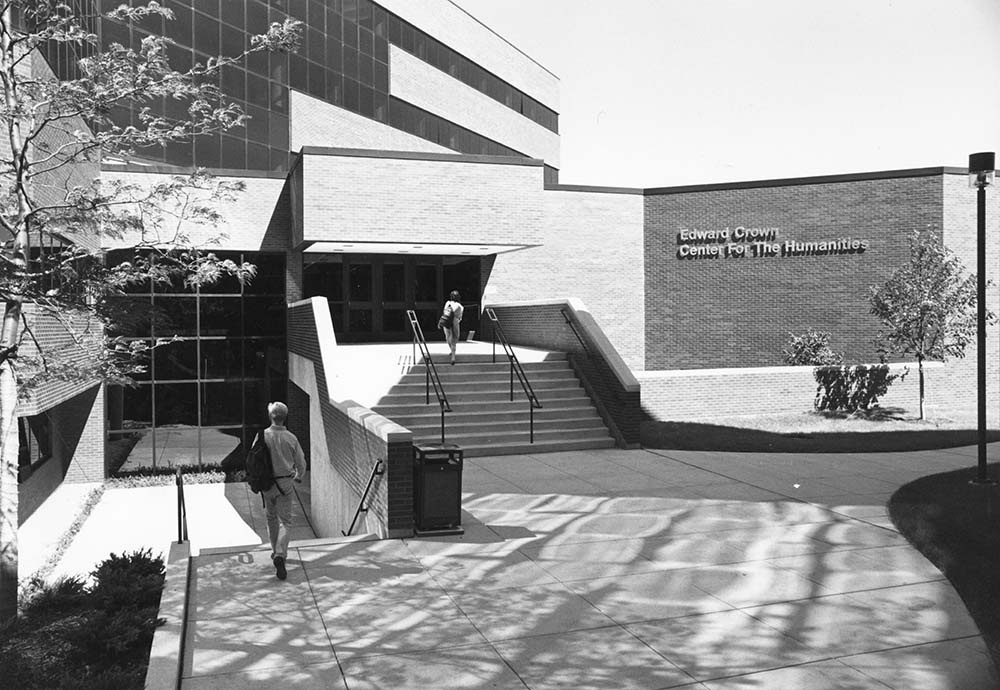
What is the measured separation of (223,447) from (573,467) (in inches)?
609

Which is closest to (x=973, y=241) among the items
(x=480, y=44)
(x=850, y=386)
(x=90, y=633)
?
(x=850, y=386)

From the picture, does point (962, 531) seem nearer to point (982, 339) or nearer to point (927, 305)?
point (982, 339)

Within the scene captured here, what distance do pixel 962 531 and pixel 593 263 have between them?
66.4ft

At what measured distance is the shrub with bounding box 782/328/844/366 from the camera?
2758 centimetres

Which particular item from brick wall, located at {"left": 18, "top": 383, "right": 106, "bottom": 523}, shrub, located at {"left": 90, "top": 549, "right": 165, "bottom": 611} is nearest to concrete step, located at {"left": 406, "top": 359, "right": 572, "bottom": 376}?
shrub, located at {"left": 90, "top": 549, "right": 165, "bottom": 611}

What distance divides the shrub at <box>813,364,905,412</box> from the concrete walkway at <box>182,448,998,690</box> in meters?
11.1

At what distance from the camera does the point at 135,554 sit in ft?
36.1

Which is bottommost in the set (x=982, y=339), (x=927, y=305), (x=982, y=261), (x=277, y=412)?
(x=277, y=412)

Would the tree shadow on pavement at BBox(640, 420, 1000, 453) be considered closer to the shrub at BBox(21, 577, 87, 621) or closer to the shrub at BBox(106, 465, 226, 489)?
the shrub at BBox(21, 577, 87, 621)

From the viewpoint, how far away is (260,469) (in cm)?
918

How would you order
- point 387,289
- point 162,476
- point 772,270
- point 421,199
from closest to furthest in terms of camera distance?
point 421,199 < point 162,476 < point 387,289 < point 772,270

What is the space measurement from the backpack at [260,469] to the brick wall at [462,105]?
1283 inches

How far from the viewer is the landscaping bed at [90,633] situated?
25.2ft

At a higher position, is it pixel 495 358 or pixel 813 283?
pixel 813 283
